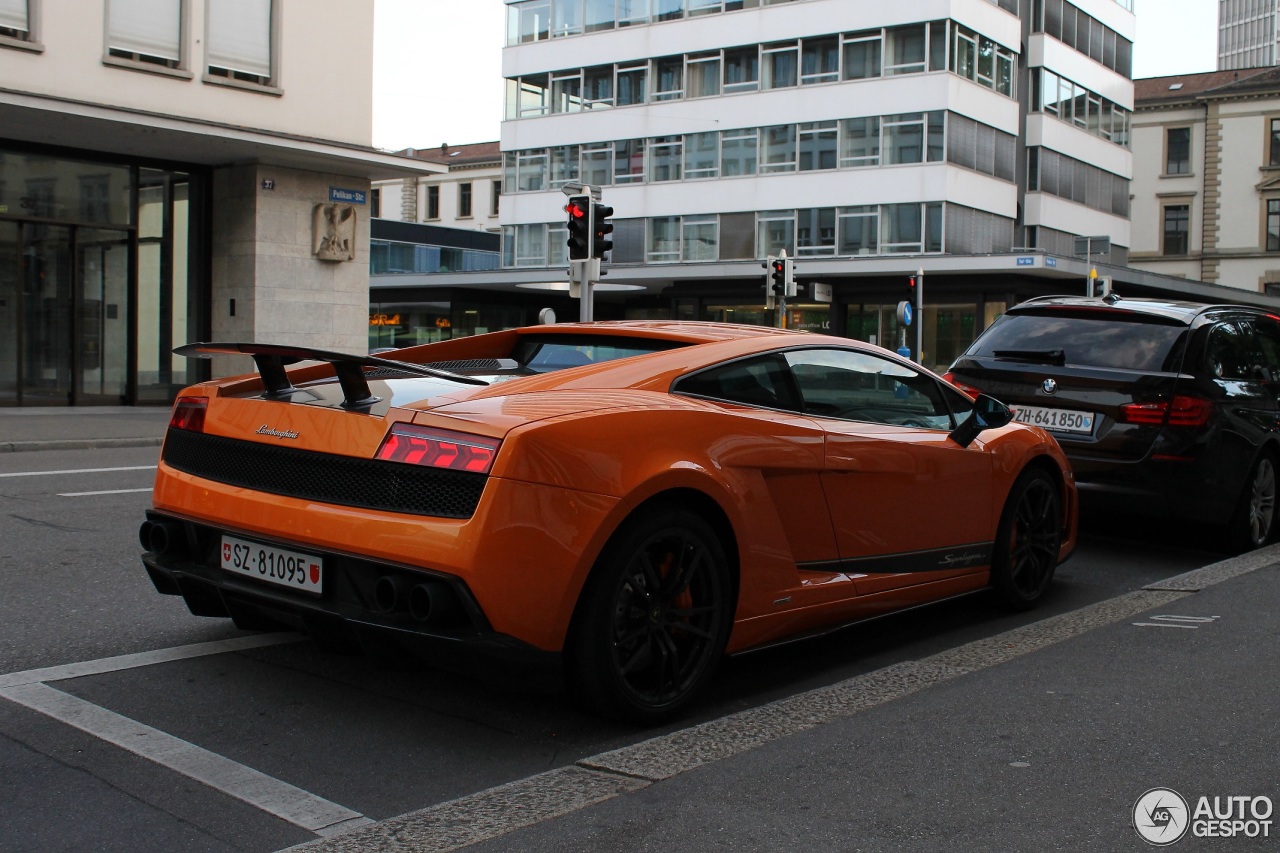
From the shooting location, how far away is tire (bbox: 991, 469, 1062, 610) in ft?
19.6

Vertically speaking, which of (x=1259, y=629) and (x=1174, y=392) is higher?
(x=1174, y=392)

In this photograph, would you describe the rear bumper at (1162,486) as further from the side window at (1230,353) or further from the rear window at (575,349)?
the rear window at (575,349)

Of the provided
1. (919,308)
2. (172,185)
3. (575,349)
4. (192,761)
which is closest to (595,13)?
(919,308)

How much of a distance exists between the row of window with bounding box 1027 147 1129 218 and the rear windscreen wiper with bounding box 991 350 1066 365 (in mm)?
40093

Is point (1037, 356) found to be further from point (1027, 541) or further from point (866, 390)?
point (866, 390)

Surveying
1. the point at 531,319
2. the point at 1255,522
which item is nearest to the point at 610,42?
the point at 531,319

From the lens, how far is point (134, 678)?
455 centimetres

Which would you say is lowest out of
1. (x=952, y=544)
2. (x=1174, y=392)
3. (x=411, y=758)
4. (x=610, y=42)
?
(x=411, y=758)

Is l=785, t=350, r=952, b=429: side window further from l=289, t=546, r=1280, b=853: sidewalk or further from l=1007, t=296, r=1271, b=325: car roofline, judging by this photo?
l=1007, t=296, r=1271, b=325: car roofline

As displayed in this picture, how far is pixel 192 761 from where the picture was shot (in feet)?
12.1

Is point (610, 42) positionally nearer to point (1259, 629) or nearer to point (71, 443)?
point (71, 443)

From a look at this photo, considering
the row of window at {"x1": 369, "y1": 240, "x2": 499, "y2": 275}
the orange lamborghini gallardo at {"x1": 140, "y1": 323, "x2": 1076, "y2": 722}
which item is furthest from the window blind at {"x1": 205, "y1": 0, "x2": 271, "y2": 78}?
the row of window at {"x1": 369, "y1": 240, "x2": 499, "y2": 275}

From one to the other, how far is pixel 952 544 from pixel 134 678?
129 inches

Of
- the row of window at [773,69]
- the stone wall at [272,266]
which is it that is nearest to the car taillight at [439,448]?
the stone wall at [272,266]
